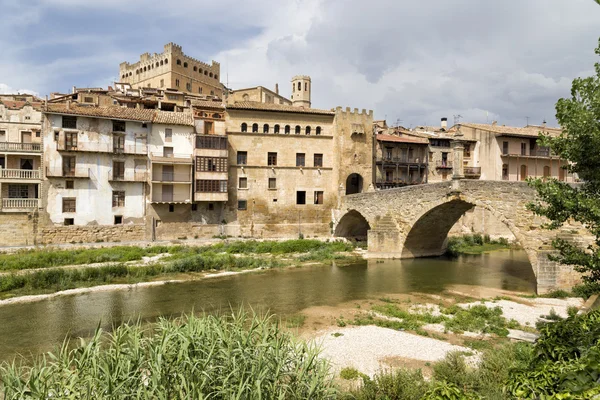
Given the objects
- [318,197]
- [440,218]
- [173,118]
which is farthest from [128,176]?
[440,218]

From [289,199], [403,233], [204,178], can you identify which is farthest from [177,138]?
[403,233]

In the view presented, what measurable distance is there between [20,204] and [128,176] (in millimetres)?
7828

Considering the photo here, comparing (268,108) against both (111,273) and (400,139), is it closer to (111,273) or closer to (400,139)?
(400,139)

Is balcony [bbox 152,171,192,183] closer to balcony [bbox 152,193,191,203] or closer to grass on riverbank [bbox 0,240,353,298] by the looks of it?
balcony [bbox 152,193,191,203]

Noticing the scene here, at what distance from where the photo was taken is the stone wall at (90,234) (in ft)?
96.1

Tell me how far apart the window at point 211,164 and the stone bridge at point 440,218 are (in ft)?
37.4

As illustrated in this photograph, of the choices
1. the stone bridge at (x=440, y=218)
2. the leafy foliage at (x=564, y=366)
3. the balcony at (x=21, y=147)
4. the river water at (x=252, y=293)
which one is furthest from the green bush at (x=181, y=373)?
the balcony at (x=21, y=147)

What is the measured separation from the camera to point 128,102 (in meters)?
41.8

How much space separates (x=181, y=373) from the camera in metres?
5.45

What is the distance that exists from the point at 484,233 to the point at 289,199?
20.6 meters

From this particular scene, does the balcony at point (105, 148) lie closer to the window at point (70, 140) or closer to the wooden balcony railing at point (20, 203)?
the window at point (70, 140)

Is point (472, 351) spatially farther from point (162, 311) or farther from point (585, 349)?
point (162, 311)

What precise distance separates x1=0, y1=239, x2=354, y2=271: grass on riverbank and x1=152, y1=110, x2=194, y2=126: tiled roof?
11325mm

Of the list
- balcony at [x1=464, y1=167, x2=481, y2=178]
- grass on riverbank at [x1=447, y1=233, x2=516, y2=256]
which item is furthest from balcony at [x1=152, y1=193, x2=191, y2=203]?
balcony at [x1=464, y1=167, x2=481, y2=178]
